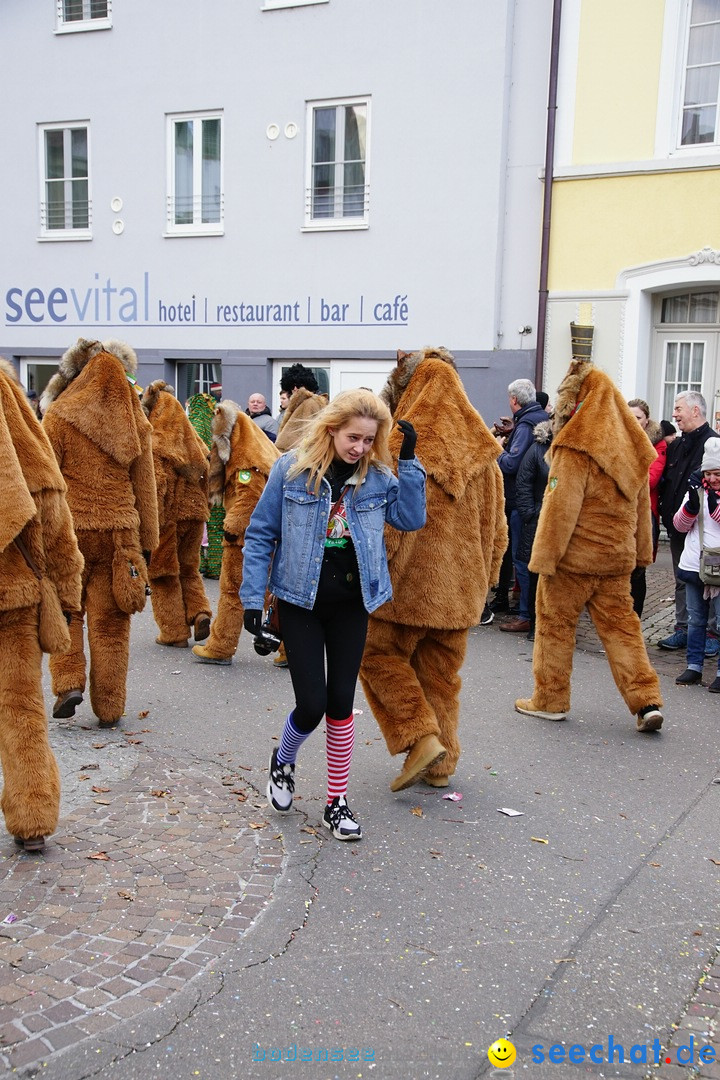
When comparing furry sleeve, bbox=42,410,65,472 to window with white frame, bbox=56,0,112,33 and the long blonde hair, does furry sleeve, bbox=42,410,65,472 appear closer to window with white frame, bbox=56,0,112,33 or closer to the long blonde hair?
the long blonde hair

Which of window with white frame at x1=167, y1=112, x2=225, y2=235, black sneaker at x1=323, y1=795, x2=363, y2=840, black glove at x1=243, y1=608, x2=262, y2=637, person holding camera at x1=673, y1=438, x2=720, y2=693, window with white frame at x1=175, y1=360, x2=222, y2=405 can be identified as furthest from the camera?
window with white frame at x1=175, y1=360, x2=222, y2=405

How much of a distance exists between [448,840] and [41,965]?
183 centimetres

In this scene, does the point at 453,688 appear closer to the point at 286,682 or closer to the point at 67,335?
the point at 286,682

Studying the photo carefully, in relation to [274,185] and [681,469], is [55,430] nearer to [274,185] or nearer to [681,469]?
[681,469]

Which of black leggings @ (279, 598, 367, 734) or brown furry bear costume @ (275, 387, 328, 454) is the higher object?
brown furry bear costume @ (275, 387, 328, 454)

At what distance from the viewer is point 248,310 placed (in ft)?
53.6

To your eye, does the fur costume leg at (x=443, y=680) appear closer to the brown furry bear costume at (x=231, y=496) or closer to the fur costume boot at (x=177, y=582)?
the brown furry bear costume at (x=231, y=496)

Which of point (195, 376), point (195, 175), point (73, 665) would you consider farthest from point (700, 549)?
point (195, 175)

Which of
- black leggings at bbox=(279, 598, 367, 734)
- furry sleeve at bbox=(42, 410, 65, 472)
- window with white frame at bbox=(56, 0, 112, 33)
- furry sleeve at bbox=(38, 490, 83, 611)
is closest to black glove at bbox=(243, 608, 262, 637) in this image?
black leggings at bbox=(279, 598, 367, 734)

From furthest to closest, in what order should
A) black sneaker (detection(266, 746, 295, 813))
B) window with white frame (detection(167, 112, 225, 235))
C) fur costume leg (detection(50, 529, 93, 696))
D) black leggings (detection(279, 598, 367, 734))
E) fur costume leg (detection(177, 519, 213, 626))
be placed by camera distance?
window with white frame (detection(167, 112, 225, 235))
fur costume leg (detection(177, 519, 213, 626))
fur costume leg (detection(50, 529, 93, 696))
black sneaker (detection(266, 746, 295, 813))
black leggings (detection(279, 598, 367, 734))

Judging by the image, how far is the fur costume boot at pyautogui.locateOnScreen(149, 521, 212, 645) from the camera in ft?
26.2

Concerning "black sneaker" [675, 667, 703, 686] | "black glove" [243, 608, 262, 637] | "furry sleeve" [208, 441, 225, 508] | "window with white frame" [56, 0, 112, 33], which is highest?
"window with white frame" [56, 0, 112, 33]

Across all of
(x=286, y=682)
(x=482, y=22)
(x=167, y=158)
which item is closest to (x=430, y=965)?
(x=286, y=682)

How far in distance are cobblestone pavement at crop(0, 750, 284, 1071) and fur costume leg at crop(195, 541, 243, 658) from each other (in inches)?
97.6
